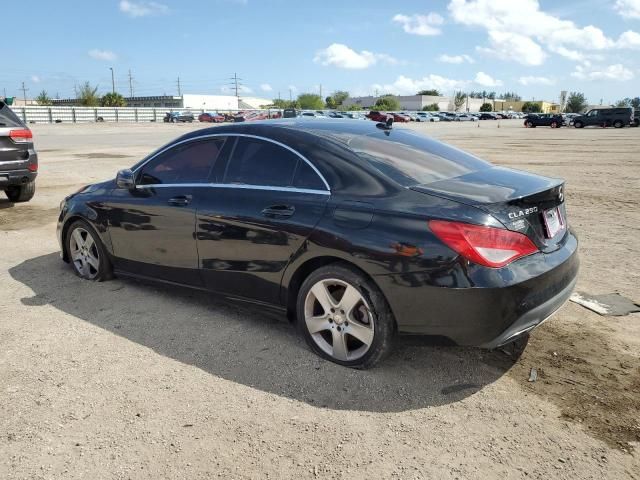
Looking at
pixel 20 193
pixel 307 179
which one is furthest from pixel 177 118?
pixel 307 179

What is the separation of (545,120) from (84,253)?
179 ft

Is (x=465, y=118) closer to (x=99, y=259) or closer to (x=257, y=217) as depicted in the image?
(x=99, y=259)

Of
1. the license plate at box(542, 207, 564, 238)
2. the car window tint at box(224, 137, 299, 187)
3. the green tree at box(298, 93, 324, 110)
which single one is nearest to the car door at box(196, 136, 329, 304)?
the car window tint at box(224, 137, 299, 187)

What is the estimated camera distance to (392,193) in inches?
133

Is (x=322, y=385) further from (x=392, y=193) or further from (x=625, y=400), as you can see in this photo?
(x=625, y=400)

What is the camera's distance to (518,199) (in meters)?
3.25

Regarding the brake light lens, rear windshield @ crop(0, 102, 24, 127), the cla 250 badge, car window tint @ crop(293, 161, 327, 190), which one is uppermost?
rear windshield @ crop(0, 102, 24, 127)

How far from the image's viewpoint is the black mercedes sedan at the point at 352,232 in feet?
10.2

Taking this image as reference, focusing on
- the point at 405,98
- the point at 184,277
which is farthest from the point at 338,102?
the point at 184,277

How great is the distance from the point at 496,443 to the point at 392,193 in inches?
59.2

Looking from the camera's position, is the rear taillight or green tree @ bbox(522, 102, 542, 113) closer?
the rear taillight

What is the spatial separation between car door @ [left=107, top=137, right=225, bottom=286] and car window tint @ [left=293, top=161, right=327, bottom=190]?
90 cm

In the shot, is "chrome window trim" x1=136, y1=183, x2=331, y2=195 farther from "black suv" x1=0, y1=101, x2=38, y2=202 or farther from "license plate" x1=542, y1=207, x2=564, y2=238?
"black suv" x1=0, y1=101, x2=38, y2=202

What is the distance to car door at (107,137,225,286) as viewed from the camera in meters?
4.40
